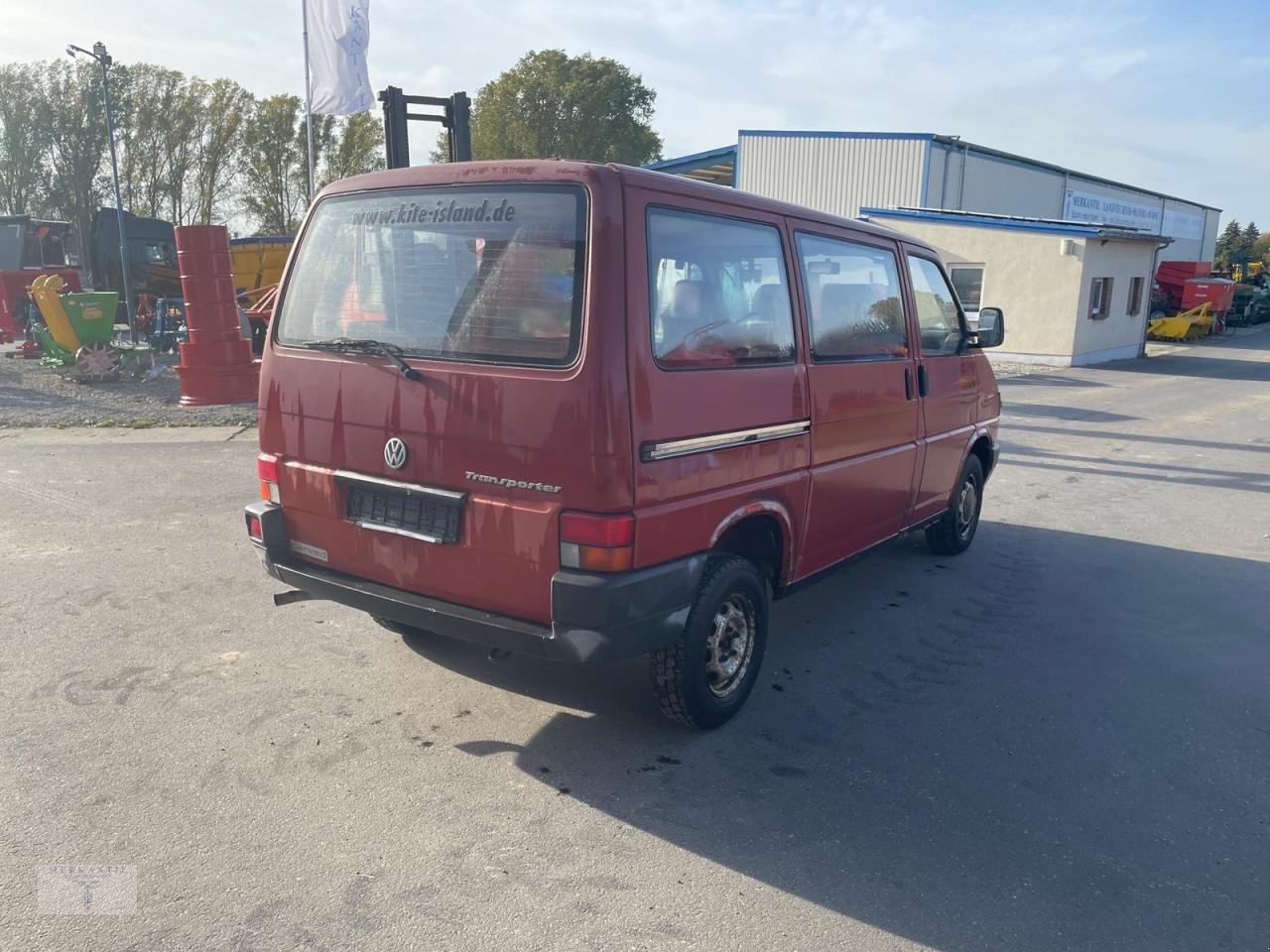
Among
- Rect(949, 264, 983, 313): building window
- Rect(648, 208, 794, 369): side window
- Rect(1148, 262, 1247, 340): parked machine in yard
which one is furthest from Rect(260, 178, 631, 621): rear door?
Rect(1148, 262, 1247, 340): parked machine in yard

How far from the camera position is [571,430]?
124 inches

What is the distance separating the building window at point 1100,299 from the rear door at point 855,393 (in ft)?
64.2

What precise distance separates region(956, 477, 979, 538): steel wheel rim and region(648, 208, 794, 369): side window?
2868 millimetres

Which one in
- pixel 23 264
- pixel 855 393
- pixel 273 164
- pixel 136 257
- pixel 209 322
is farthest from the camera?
pixel 273 164

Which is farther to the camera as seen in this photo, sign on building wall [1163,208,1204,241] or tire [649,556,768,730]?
sign on building wall [1163,208,1204,241]

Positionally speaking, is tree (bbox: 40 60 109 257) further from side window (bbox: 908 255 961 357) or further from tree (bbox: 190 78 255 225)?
side window (bbox: 908 255 961 357)

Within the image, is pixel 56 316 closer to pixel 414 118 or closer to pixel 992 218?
pixel 414 118

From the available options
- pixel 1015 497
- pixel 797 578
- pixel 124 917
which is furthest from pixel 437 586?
pixel 1015 497

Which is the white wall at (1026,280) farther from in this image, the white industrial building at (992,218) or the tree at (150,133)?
the tree at (150,133)

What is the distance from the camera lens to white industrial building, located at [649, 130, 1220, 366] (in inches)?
862

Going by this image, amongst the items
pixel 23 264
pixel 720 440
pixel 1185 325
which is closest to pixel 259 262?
pixel 23 264

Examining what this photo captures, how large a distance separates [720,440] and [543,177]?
3.80ft

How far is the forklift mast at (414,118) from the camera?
24.3 ft

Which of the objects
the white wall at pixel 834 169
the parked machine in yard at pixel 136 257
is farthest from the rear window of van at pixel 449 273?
the white wall at pixel 834 169
